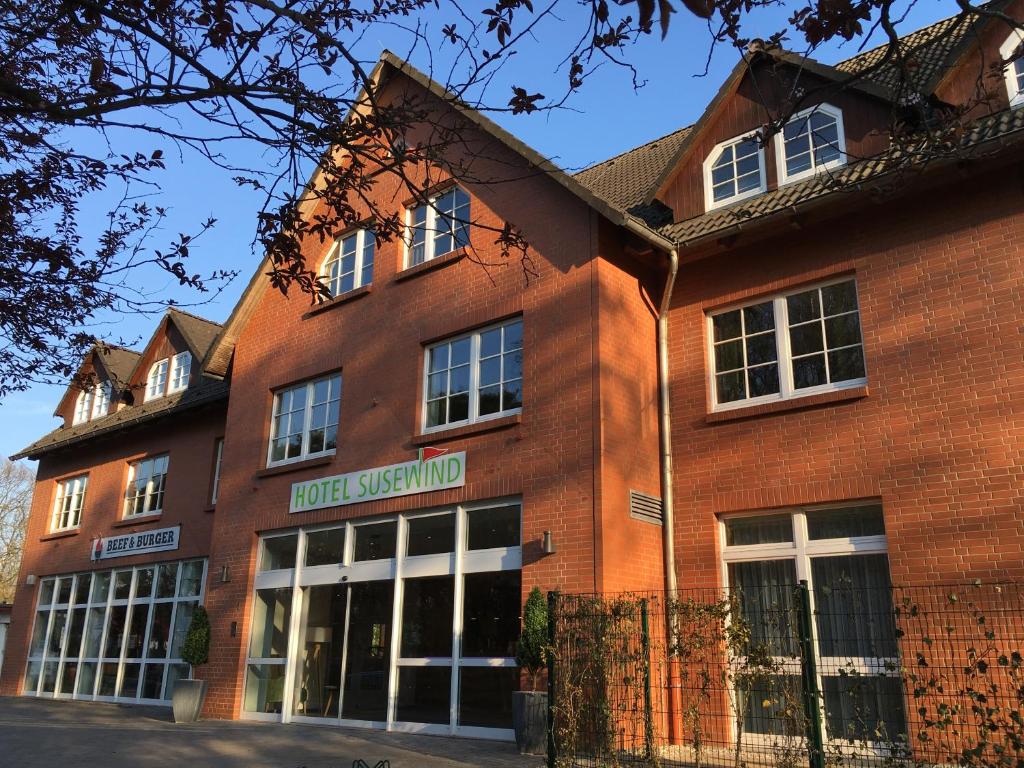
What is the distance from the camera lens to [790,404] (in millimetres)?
10641

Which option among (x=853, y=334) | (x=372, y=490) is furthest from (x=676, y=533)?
(x=372, y=490)

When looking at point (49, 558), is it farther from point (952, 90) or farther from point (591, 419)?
point (952, 90)

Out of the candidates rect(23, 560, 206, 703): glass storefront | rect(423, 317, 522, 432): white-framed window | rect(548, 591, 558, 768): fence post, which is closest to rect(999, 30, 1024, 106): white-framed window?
rect(423, 317, 522, 432): white-framed window

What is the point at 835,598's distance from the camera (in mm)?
10148

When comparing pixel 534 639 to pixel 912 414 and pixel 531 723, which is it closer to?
pixel 531 723

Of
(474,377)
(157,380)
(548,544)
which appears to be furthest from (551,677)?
(157,380)

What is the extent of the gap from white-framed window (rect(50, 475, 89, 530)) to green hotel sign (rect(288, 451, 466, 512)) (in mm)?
10298

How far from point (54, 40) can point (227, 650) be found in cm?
1073

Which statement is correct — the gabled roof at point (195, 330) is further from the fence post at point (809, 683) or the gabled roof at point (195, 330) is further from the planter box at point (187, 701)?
the fence post at point (809, 683)

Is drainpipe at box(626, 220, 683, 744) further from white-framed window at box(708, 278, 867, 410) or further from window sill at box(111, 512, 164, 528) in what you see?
window sill at box(111, 512, 164, 528)

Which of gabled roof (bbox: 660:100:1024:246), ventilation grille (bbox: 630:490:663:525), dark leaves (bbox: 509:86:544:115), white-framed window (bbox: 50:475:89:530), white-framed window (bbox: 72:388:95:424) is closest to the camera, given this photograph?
dark leaves (bbox: 509:86:544:115)

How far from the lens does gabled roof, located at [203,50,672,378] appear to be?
11.0 m

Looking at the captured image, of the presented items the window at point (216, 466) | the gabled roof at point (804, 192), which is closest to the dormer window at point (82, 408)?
the window at point (216, 466)

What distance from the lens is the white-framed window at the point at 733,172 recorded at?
38.8 feet
